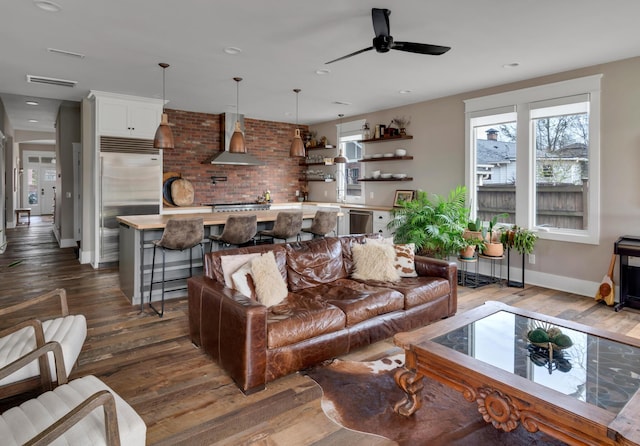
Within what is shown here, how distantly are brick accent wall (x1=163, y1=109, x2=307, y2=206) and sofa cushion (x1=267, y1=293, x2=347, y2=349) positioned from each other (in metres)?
5.12

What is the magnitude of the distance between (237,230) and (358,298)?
1756 millimetres

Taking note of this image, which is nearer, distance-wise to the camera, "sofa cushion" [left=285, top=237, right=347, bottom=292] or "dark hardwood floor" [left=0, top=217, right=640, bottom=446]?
"dark hardwood floor" [left=0, top=217, right=640, bottom=446]

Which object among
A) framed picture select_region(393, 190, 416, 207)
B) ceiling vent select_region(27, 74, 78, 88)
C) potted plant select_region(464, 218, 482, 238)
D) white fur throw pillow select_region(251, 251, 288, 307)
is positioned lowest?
white fur throw pillow select_region(251, 251, 288, 307)

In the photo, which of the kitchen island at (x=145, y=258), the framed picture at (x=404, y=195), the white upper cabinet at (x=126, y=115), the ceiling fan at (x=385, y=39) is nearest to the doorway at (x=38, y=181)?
the white upper cabinet at (x=126, y=115)

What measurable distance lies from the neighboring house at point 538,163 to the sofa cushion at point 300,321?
3.77 metres

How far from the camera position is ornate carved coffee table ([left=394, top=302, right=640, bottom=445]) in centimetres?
152

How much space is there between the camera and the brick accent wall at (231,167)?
717 centimetres

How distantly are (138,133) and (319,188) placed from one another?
396cm

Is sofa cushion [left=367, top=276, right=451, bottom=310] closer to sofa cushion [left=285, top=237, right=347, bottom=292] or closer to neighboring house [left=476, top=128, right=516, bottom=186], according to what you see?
sofa cushion [left=285, top=237, right=347, bottom=292]

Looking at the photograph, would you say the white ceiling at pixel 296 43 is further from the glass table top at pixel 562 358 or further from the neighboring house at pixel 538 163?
the glass table top at pixel 562 358

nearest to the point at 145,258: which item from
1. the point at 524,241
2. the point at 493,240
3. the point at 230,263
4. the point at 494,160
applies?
the point at 230,263

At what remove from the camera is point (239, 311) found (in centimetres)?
234

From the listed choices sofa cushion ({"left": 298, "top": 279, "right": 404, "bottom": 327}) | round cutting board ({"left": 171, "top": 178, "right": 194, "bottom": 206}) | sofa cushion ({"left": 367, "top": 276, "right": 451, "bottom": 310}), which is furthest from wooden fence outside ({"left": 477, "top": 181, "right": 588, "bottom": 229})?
round cutting board ({"left": 171, "top": 178, "right": 194, "bottom": 206})

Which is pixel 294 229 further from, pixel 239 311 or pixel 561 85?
pixel 561 85
